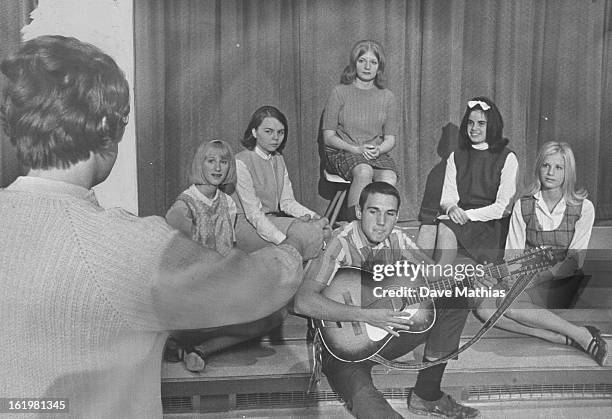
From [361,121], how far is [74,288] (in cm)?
91

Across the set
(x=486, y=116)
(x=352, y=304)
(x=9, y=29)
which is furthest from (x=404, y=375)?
(x=9, y=29)

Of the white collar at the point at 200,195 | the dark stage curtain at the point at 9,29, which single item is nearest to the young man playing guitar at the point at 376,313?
the white collar at the point at 200,195

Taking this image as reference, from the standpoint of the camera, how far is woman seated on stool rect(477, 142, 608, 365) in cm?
211

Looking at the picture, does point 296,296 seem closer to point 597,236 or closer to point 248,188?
point 248,188

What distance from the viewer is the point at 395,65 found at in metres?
2.05

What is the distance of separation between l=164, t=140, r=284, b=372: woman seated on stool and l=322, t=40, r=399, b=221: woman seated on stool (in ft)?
1.01

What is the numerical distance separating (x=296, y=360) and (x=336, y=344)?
13 centimetres

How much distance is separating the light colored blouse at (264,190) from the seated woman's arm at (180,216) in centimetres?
15

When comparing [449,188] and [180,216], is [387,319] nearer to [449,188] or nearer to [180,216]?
[449,188]

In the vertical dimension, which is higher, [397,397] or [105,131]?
[105,131]

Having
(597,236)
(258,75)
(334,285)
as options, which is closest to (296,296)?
(334,285)

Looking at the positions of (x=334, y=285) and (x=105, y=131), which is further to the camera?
(x=334, y=285)

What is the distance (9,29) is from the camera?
1980 millimetres

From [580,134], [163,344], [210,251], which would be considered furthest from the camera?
[580,134]
